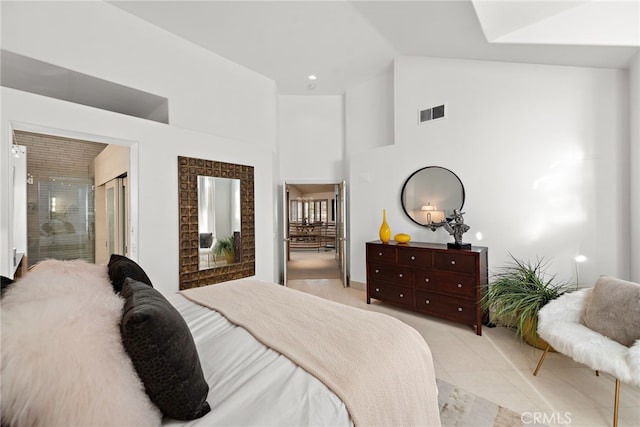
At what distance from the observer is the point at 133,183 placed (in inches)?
115

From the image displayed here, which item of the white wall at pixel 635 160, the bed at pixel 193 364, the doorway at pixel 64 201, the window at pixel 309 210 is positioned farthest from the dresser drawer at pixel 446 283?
the window at pixel 309 210

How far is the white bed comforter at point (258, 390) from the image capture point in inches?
34.3

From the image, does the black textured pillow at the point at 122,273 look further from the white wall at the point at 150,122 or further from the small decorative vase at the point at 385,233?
the small decorative vase at the point at 385,233

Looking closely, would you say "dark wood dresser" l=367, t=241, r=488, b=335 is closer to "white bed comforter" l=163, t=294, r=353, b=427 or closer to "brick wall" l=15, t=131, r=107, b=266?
"white bed comforter" l=163, t=294, r=353, b=427

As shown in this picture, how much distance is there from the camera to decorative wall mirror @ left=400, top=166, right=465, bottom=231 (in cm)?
350

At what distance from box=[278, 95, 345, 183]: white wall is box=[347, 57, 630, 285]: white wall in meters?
1.57

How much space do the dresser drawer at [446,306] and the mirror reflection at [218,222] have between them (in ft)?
8.25

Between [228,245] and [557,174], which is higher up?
[557,174]

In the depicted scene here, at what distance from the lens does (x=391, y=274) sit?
352 cm

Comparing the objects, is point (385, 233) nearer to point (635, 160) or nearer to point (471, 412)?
point (471, 412)

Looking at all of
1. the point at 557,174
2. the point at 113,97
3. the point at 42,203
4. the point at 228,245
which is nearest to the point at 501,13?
the point at 557,174

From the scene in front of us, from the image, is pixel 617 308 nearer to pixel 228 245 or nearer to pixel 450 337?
pixel 450 337

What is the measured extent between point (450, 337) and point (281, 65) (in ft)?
14.3

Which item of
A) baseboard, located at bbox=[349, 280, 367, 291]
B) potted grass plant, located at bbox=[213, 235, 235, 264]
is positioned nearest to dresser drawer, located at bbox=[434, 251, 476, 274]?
baseboard, located at bbox=[349, 280, 367, 291]
